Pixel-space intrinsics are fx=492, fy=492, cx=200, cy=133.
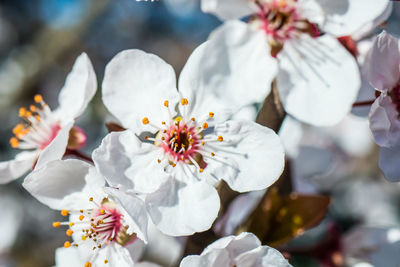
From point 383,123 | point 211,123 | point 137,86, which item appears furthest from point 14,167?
point 383,123

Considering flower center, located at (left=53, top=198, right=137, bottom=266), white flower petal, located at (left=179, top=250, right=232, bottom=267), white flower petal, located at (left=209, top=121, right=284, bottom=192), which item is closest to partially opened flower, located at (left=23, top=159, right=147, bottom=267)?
flower center, located at (left=53, top=198, right=137, bottom=266)

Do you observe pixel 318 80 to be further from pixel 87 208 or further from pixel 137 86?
pixel 87 208

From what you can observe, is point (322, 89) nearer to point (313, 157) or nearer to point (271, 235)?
point (271, 235)

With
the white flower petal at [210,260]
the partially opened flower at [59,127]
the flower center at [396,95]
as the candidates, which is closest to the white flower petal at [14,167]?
the partially opened flower at [59,127]

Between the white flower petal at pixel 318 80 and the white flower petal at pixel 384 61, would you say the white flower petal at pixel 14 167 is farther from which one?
the white flower petal at pixel 384 61

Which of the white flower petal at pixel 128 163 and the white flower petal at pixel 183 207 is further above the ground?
the white flower petal at pixel 128 163

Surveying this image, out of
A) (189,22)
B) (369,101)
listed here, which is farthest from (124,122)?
(189,22)
